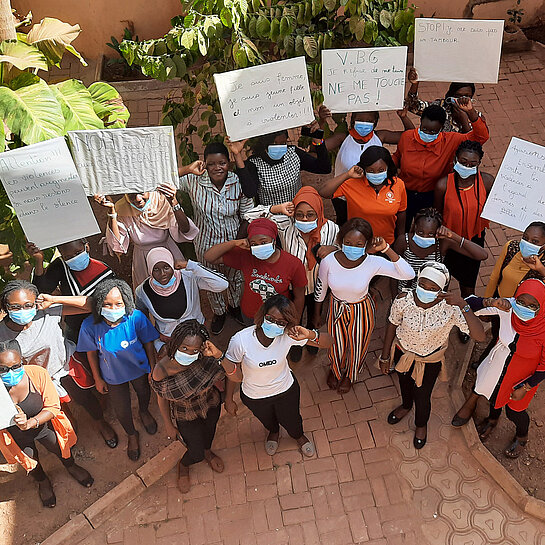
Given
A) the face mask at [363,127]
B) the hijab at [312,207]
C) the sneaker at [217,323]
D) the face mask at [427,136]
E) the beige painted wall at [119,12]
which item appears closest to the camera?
the hijab at [312,207]

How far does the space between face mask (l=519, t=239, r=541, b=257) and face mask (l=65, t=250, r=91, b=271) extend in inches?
124

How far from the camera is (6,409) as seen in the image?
4.01m

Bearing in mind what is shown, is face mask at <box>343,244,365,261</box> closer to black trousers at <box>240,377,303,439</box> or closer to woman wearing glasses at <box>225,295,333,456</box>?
woman wearing glasses at <box>225,295,333,456</box>

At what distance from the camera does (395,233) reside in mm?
5418

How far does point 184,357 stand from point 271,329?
59 centimetres

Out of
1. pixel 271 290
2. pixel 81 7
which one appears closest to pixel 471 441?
pixel 271 290

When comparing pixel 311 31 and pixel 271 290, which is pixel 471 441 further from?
pixel 311 31

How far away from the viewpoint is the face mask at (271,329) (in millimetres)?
4059

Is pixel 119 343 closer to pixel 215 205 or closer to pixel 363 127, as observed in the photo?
pixel 215 205

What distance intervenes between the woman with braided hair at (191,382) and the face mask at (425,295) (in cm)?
137

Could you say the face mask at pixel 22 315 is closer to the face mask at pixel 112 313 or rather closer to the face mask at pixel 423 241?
the face mask at pixel 112 313

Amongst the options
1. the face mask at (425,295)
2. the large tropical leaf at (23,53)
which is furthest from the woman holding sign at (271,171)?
the large tropical leaf at (23,53)

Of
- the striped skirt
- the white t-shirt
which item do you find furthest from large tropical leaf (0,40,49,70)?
the striped skirt

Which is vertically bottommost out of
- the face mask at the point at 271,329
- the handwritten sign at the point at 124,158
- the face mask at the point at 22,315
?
the face mask at the point at 271,329
